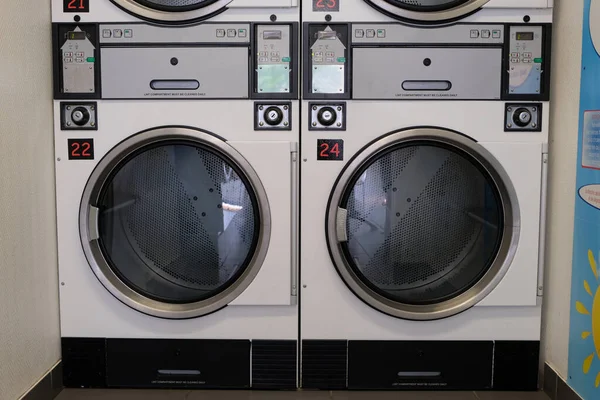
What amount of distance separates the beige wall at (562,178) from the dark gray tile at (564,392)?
30 millimetres

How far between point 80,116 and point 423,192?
135 cm

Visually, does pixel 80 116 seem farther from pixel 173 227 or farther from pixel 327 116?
pixel 327 116

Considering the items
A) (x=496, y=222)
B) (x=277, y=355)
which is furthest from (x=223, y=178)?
(x=496, y=222)

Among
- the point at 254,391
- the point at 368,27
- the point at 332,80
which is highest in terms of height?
the point at 368,27

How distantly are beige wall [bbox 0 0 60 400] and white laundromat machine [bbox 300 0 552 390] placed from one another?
0.97m

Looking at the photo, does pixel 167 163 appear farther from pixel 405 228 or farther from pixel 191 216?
pixel 405 228

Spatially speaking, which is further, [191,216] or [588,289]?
[191,216]

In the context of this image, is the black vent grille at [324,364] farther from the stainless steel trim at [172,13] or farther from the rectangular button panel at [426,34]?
the stainless steel trim at [172,13]

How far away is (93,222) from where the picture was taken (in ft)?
7.78

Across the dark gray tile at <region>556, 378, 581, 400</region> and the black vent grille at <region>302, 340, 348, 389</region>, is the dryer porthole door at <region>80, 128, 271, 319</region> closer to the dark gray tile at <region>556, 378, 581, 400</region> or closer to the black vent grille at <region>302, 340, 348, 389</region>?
the black vent grille at <region>302, 340, 348, 389</region>

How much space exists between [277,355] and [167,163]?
864 mm

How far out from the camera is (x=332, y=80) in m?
2.32

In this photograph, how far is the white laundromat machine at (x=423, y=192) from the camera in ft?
7.57

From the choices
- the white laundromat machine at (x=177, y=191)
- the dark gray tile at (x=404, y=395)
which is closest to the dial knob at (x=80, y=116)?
the white laundromat machine at (x=177, y=191)
